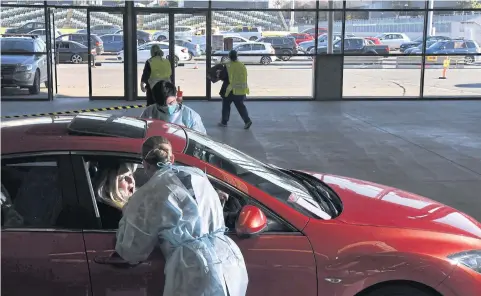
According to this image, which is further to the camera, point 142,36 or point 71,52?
point 71,52

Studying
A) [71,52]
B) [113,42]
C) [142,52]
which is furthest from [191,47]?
[71,52]

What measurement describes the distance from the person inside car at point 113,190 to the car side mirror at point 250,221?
0.68 metres

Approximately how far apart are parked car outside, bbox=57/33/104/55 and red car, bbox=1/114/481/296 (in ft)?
48.4

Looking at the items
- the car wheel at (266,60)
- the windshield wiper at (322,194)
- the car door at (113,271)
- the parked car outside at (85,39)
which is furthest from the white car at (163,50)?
the car door at (113,271)

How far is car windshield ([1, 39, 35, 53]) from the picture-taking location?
→ 17.2 meters

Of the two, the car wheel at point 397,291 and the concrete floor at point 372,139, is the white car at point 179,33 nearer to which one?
the concrete floor at point 372,139

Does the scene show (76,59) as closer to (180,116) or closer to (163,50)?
(163,50)

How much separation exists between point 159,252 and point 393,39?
55.9 feet

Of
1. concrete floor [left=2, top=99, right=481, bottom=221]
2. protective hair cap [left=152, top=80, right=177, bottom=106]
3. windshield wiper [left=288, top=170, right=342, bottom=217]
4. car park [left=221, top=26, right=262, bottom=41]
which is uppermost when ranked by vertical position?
car park [left=221, top=26, right=262, bottom=41]

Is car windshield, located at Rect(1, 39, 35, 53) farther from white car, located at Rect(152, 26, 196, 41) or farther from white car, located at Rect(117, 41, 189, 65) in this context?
white car, located at Rect(152, 26, 196, 41)

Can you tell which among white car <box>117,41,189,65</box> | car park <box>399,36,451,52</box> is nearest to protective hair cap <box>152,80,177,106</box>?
white car <box>117,41,189,65</box>

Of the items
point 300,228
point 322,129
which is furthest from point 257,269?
point 322,129

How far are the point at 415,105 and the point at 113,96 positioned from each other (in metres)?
8.95

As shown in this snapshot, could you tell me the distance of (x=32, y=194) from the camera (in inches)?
128
